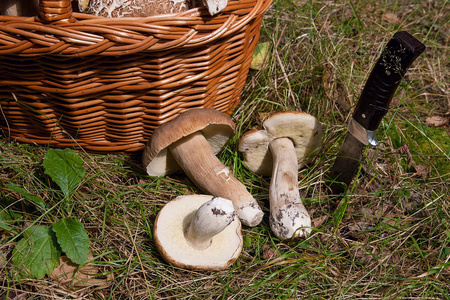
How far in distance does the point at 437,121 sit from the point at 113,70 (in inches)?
82.1

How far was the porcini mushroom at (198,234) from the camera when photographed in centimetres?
167

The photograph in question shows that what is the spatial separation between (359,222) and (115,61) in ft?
4.57

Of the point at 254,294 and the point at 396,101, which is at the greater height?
the point at 396,101

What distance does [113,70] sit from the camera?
5.95ft

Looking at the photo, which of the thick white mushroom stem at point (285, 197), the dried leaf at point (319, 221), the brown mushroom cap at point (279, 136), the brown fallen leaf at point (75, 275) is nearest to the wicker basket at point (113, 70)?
the brown mushroom cap at point (279, 136)

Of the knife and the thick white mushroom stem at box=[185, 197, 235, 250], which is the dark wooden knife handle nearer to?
the knife

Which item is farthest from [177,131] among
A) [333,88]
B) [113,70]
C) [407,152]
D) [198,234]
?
[407,152]

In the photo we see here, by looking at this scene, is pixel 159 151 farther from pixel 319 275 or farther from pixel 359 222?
pixel 359 222

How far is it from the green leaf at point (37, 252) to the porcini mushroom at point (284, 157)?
99 centimetres

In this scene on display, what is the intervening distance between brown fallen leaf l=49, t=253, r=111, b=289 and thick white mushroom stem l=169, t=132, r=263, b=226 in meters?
0.64

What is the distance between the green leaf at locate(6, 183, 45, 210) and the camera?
5.95 feet

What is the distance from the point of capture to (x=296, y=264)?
1.82 m

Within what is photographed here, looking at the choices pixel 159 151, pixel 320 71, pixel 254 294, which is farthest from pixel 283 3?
pixel 254 294

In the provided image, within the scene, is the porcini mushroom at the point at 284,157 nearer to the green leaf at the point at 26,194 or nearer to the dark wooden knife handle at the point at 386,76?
the dark wooden knife handle at the point at 386,76
